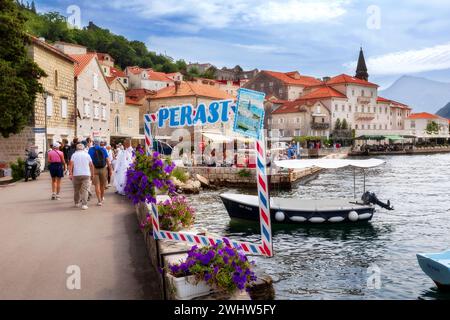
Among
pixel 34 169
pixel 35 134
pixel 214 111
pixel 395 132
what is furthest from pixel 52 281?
pixel 395 132

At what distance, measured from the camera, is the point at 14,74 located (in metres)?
27.9

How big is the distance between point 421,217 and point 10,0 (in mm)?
26271

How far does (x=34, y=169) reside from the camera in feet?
79.5

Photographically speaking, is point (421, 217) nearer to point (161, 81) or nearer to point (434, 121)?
point (161, 81)

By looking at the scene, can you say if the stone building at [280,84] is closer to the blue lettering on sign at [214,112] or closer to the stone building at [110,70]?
the stone building at [110,70]

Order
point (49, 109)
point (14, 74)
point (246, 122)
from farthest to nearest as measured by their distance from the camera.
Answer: point (49, 109)
point (14, 74)
point (246, 122)

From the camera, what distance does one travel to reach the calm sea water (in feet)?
38.3

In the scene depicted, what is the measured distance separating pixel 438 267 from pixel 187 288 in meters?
7.78

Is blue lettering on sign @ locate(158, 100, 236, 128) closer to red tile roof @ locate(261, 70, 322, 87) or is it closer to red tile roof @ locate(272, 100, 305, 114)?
red tile roof @ locate(272, 100, 305, 114)

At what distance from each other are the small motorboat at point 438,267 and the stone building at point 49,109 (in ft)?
74.3

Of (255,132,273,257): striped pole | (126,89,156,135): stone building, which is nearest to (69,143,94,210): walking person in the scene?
(255,132,273,257): striped pole

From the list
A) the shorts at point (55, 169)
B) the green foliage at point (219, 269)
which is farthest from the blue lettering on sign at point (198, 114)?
the shorts at point (55, 169)

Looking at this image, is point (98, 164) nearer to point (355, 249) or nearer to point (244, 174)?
point (355, 249)

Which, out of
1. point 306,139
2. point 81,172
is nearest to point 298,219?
point 81,172
